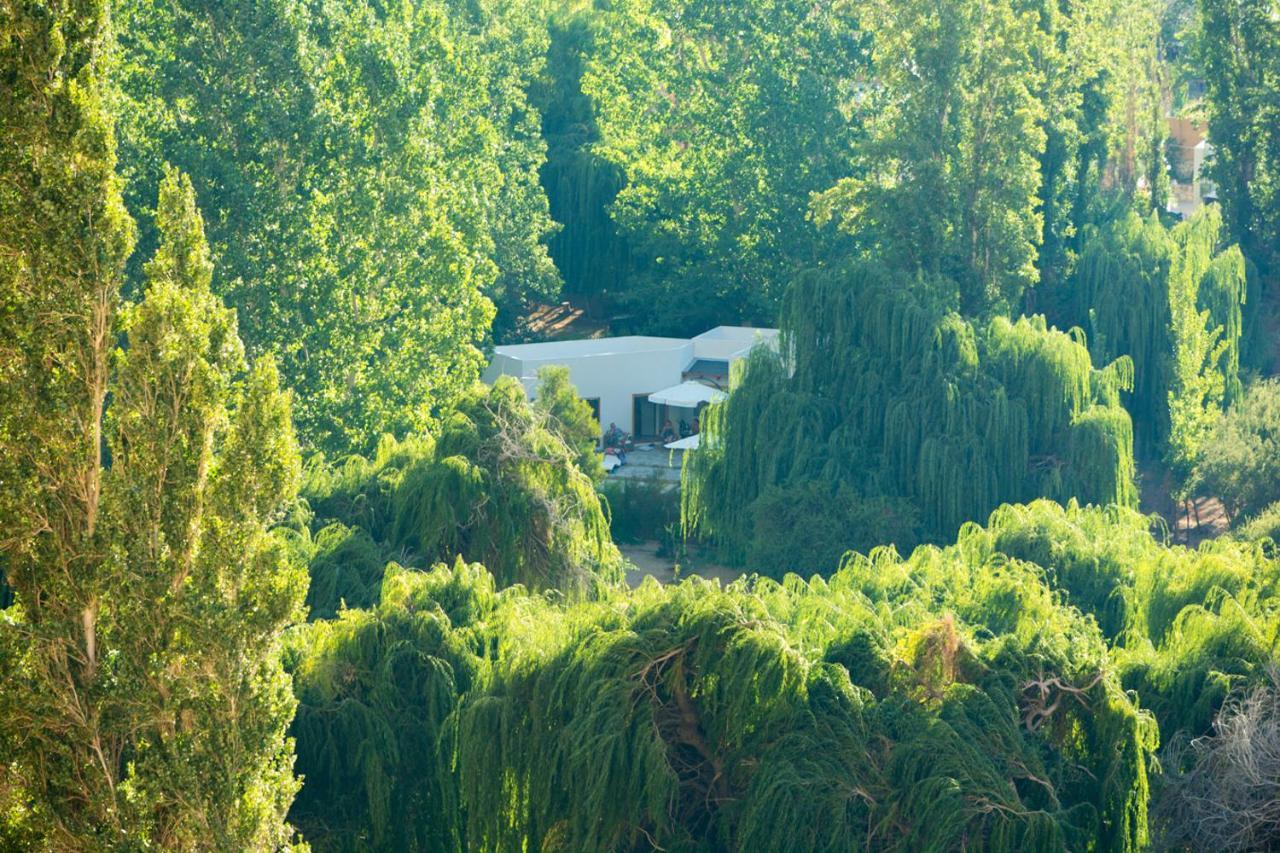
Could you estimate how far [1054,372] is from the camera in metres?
32.8

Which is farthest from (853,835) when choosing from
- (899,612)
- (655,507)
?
(655,507)

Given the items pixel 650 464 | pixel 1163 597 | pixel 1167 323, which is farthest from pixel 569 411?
pixel 1167 323

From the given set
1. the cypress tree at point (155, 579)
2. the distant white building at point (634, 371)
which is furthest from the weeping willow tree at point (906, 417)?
the cypress tree at point (155, 579)

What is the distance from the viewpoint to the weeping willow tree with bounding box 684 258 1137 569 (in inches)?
1267

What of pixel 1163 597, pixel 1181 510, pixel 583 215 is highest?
pixel 583 215

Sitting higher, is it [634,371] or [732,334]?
[732,334]

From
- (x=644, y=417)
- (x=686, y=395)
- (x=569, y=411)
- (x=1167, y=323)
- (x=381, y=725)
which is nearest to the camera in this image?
(x=381, y=725)

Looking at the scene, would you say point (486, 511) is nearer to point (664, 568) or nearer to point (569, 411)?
point (569, 411)

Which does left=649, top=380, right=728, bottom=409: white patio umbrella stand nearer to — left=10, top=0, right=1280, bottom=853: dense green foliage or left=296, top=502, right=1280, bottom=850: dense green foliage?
left=10, top=0, right=1280, bottom=853: dense green foliage

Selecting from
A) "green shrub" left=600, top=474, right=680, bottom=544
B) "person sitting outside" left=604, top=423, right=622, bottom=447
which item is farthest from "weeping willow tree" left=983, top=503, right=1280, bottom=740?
"person sitting outside" left=604, top=423, right=622, bottom=447

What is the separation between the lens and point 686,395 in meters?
43.8

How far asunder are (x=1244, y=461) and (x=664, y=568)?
37.4 feet

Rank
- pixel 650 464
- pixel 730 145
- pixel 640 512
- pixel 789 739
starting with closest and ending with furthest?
pixel 789 739
pixel 640 512
pixel 650 464
pixel 730 145

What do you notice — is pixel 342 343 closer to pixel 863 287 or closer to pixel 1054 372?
pixel 863 287
